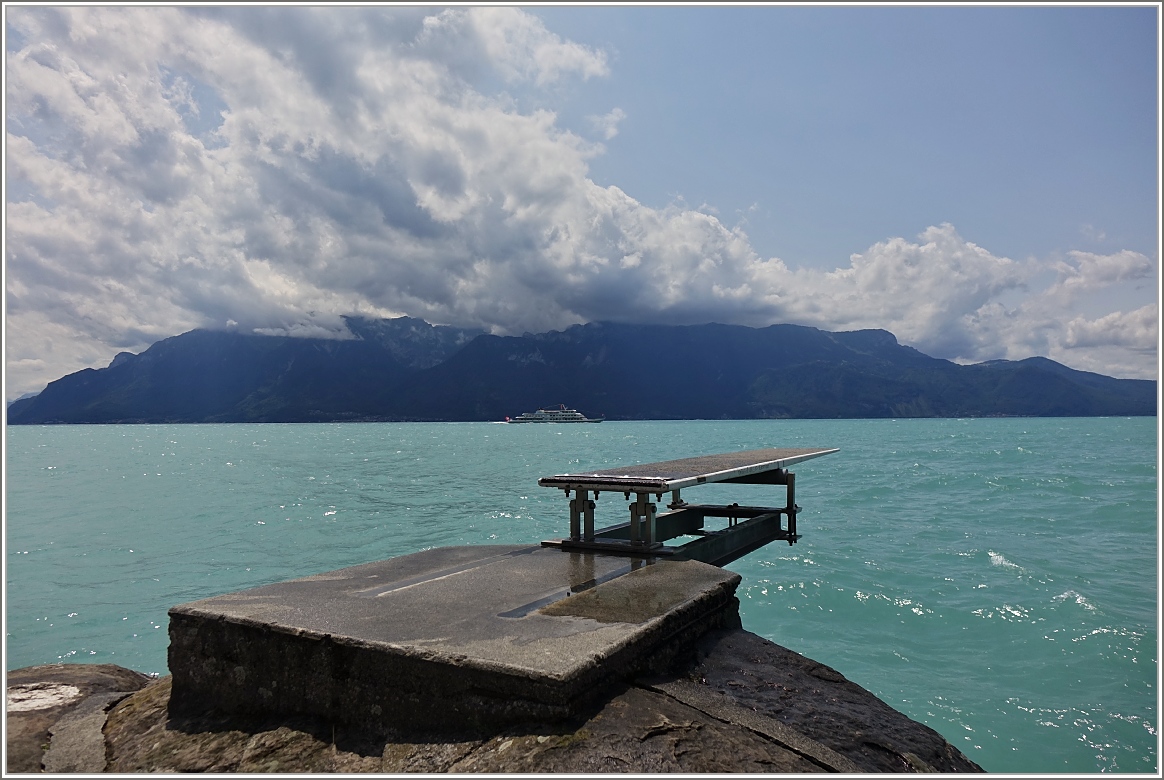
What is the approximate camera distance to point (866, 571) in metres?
16.8

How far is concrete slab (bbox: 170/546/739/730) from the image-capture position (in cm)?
434

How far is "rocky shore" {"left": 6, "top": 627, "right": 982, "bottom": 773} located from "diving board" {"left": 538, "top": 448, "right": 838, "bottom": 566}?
10.2ft

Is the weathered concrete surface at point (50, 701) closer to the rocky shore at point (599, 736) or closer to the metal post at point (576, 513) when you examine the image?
the rocky shore at point (599, 736)

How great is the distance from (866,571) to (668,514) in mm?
6715

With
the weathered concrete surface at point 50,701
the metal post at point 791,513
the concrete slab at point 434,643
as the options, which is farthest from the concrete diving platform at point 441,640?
the metal post at point 791,513

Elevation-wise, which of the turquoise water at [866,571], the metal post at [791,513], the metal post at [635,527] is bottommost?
the turquoise water at [866,571]

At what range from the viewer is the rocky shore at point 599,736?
400 centimetres

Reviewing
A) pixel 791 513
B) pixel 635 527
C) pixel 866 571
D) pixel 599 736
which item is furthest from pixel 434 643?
pixel 866 571

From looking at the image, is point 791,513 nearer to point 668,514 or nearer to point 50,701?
point 668,514

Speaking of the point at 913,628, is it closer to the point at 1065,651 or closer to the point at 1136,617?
the point at 1065,651

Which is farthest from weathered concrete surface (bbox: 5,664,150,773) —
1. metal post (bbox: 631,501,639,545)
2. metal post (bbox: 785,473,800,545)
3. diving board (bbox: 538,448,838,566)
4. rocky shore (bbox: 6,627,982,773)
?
metal post (bbox: 785,473,800,545)

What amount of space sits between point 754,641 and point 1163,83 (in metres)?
5.76

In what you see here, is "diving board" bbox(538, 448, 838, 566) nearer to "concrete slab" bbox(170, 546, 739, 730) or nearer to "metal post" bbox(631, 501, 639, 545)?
"metal post" bbox(631, 501, 639, 545)

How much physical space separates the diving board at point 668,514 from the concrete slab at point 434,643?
5.62 feet
